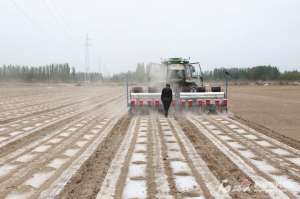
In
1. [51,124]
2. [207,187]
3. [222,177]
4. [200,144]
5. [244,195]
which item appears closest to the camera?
[244,195]

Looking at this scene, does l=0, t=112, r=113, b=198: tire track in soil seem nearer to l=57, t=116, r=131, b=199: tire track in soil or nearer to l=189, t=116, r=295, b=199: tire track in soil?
l=57, t=116, r=131, b=199: tire track in soil

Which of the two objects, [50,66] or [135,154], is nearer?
[135,154]

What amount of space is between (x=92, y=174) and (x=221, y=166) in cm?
254

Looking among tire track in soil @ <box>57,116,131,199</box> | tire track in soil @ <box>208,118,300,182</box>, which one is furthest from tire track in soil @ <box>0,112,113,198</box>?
tire track in soil @ <box>208,118,300,182</box>

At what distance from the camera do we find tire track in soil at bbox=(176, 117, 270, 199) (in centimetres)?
606

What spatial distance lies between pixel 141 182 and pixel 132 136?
5.53 m

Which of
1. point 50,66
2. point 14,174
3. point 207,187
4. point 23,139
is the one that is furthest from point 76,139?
point 50,66

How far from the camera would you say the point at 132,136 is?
40.2 feet

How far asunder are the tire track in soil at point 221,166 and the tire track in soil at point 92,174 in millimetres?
2063

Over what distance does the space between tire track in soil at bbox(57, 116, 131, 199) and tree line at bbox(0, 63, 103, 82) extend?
138 metres

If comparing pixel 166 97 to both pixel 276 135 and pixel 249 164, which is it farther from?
pixel 249 164

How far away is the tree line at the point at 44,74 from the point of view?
150m

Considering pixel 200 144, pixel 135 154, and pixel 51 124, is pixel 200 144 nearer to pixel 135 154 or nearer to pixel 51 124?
pixel 135 154

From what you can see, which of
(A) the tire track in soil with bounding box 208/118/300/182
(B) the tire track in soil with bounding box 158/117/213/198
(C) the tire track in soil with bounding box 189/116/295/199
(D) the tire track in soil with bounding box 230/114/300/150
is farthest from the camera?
(D) the tire track in soil with bounding box 230/114/300/150
